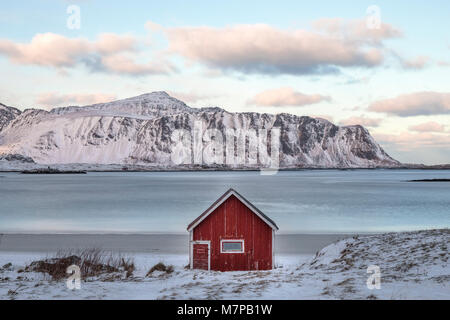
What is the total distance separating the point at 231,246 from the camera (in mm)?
21766

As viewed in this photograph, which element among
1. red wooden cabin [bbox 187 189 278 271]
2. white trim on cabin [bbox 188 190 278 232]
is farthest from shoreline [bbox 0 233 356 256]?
white trim on cabin [bbox 188 190 278 232]

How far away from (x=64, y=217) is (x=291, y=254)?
133 ft

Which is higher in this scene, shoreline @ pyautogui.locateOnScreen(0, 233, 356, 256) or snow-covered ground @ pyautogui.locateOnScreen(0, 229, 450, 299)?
snow-covered ground @ pyautogui.locateOnScreen(0, 229, 450, 299)

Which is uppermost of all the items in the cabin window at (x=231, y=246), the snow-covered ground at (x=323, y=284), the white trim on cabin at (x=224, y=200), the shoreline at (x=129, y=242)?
the white trim on cabin at (x=224, y=200)

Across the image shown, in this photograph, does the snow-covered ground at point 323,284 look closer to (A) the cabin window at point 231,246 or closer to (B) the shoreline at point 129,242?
(A) the cabin window at point 231,246

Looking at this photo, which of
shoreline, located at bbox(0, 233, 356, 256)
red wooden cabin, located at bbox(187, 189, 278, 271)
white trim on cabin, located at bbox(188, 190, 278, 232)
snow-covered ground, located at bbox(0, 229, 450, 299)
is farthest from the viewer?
shoreline, located at bbox(0, 233, 356, 256)

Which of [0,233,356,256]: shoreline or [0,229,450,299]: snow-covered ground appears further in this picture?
[0,233,356,256]: shoreline

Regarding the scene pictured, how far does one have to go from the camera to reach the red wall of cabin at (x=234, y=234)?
2162 centimetres

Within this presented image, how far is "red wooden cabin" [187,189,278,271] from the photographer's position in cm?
2159

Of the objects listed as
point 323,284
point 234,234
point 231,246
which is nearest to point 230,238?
point 234,234

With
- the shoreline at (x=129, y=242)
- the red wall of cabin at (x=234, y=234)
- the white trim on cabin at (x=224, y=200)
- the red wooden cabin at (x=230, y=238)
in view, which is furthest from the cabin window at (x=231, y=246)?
the shoreline at (x=129, y=242)

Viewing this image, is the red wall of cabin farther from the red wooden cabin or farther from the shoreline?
the shoreline

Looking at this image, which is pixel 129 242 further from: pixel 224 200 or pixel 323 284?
pixel 323 284
